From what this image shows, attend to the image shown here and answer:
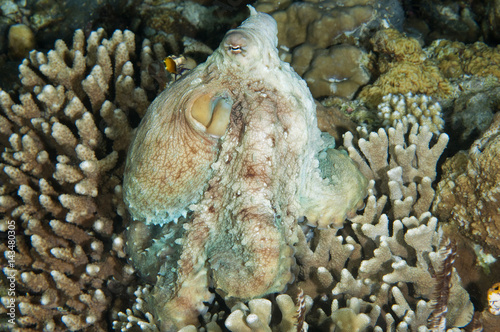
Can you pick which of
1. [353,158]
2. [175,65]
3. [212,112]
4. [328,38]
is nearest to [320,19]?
[328,38]

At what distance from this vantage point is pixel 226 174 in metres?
2.14

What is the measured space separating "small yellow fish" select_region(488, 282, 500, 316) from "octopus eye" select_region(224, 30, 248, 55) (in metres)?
2.46

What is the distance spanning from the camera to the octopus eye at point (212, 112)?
2.04m

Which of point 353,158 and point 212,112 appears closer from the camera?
point 212,112

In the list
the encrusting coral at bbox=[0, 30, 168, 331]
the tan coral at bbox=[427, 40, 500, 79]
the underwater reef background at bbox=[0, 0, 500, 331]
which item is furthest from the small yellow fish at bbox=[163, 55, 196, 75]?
the tan coral at bbox=[427, 40, 500, 79]

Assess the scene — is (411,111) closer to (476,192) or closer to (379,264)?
(476,192)

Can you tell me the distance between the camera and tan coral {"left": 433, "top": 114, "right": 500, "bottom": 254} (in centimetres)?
251

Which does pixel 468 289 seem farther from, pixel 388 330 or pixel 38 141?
pixel 38 141

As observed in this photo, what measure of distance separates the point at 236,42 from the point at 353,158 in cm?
178

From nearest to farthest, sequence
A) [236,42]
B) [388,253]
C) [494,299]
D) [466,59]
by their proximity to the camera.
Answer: [236,42] < [494,299] < [388,253] < [466,59]

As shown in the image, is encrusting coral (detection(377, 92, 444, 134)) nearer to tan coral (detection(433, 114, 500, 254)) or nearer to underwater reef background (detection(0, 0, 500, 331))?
underwater reef background (detection(0, 0, 500, 331))

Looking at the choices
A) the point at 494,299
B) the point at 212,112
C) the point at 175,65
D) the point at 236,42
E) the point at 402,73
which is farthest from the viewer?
the point at 402,73

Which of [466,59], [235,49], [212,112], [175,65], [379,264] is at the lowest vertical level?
[379,264]

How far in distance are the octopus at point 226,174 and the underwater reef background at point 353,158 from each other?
27 centimetres
